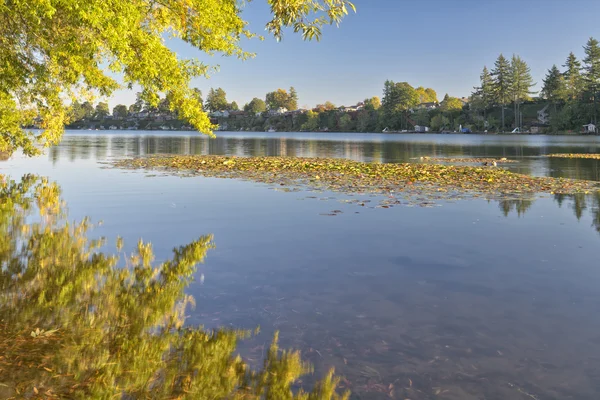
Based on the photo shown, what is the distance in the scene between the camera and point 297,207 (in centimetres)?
1570

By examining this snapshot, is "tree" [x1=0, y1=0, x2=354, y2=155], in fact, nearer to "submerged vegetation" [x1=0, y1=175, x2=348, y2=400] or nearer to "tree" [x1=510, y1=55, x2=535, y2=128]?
"submerged vegetation" [x1=0, y1=175, x2=348, y2=400]

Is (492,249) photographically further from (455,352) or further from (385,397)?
(385,397)

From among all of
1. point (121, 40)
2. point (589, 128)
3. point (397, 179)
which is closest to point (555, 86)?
point (589, 128)

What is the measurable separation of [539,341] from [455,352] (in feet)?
3.95

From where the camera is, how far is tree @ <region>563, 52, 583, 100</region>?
5654 inches

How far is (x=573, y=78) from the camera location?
147m

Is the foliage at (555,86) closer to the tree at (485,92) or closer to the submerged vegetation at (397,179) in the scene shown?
the tree at (485,92)

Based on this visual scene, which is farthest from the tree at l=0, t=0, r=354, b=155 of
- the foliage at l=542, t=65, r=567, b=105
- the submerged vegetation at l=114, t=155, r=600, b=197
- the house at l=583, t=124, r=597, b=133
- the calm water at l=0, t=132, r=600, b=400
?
the foliage at l=542, t=65, r=567, b=105

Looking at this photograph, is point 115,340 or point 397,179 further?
point 397,179

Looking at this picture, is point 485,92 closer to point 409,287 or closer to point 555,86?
point 555,86

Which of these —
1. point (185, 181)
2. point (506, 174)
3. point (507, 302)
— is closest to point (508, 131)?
point (506, 174)

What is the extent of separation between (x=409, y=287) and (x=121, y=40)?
8.20m

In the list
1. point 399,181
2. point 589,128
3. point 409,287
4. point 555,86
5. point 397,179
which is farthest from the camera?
point 555,86

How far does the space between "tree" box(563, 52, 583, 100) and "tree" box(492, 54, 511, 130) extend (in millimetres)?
19746
